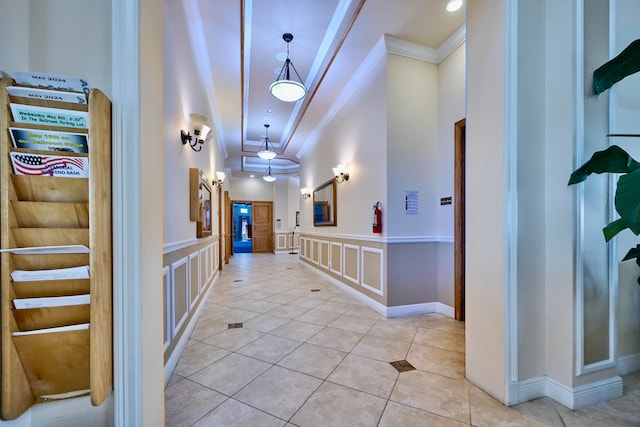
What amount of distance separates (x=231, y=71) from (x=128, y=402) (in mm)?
4080

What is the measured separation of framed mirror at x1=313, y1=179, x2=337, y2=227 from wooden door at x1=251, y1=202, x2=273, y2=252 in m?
5.07

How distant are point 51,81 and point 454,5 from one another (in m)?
3.28

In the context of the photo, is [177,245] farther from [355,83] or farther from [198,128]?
[355,83]

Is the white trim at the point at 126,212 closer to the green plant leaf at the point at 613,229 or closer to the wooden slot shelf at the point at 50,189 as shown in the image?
the wooden slot shelf at the point at 50,189

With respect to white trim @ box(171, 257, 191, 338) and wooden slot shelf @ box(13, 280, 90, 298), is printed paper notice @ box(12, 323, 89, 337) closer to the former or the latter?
wooden slot shelf @ box(13, 280, 90, 298)

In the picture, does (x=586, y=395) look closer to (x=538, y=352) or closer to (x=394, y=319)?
(x=538, y=352)

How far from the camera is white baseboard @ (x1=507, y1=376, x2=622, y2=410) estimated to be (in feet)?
5.15

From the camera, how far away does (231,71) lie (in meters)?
3.81

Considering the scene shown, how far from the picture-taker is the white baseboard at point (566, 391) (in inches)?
61.8

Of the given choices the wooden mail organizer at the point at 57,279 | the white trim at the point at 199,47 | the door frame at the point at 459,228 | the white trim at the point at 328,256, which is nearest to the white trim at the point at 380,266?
the door frame at the point at 459,228

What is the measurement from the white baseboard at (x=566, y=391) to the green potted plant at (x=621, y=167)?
884mm

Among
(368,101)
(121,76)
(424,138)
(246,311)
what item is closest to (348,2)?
(368,101)

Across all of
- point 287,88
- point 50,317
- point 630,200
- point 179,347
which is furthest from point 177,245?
point 630,200

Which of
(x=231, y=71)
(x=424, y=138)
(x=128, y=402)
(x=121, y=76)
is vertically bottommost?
(x=128, y=402)
